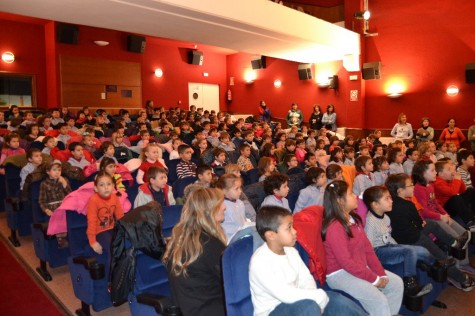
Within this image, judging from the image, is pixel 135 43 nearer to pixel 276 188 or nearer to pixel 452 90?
pixel 452 90

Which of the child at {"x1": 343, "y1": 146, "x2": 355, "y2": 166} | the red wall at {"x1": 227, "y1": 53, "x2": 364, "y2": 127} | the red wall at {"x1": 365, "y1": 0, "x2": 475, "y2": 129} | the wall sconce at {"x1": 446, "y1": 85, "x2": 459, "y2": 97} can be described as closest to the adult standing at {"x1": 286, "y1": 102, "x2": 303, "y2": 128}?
the red wall at {"x1": 227, "y1": 53, "x2": 364, "y2": 127}

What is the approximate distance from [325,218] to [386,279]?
0.57 meters

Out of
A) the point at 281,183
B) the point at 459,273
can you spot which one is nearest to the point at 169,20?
the point at 281,183

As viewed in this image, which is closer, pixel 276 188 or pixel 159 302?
pixel 159 302

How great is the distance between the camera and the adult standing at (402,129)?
10.1 meters

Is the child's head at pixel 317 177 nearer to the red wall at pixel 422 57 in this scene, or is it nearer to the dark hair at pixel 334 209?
the dark hair at pixel 334 209

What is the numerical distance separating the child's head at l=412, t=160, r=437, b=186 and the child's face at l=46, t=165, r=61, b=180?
363 cm

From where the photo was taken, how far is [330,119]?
11586mm

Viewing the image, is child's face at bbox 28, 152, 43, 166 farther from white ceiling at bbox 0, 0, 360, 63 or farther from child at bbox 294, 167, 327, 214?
child at bbox 294, 167, 327, 214

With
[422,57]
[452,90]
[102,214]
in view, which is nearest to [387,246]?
[102,214]

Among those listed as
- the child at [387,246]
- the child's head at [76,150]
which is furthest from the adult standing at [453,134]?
the child's head at [76,150]

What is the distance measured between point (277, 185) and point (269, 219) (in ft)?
5.49

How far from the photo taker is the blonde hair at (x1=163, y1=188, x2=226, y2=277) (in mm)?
2047

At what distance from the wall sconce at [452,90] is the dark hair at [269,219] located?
9437 millimetres
